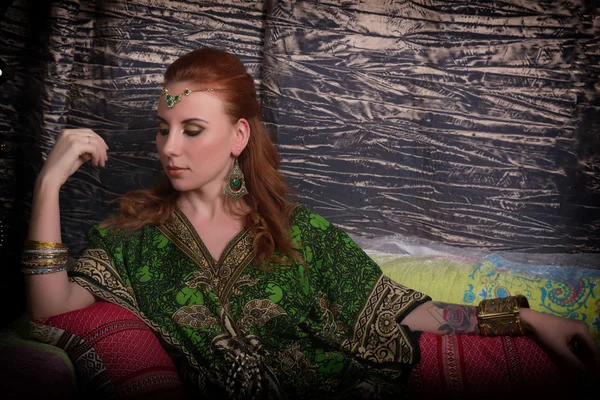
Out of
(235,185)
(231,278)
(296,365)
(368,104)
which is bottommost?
(296,365)

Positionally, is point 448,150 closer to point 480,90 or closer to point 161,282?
point 480,90

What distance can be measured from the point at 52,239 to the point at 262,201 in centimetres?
68

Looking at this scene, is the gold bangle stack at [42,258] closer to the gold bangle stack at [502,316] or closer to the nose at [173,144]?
the nose at [173,144]

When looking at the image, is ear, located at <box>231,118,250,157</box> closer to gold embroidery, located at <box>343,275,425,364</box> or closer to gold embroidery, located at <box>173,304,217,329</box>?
gold embroidery, located at <box>173,304,217,329</box>

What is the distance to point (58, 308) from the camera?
6.08ft

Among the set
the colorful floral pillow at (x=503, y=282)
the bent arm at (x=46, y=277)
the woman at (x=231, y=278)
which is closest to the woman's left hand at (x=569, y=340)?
the woman at (x=231, y=278)

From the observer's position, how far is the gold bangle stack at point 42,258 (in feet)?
5.95

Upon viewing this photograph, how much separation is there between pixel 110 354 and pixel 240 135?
2.59 ft

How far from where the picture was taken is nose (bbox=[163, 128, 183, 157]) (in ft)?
6.54

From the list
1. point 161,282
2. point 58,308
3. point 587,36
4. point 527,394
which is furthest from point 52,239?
point 587,36

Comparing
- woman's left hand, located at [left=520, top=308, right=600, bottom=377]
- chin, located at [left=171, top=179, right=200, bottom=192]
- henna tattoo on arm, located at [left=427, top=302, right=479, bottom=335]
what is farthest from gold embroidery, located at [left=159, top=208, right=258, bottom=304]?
woman's left hand, located at [left=520, top=308, right=600, bottom=377]

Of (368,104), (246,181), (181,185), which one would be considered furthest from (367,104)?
(181,185)

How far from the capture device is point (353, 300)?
2.08 m

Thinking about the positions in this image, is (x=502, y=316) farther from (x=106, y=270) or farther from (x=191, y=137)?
(x=106, y=270)
